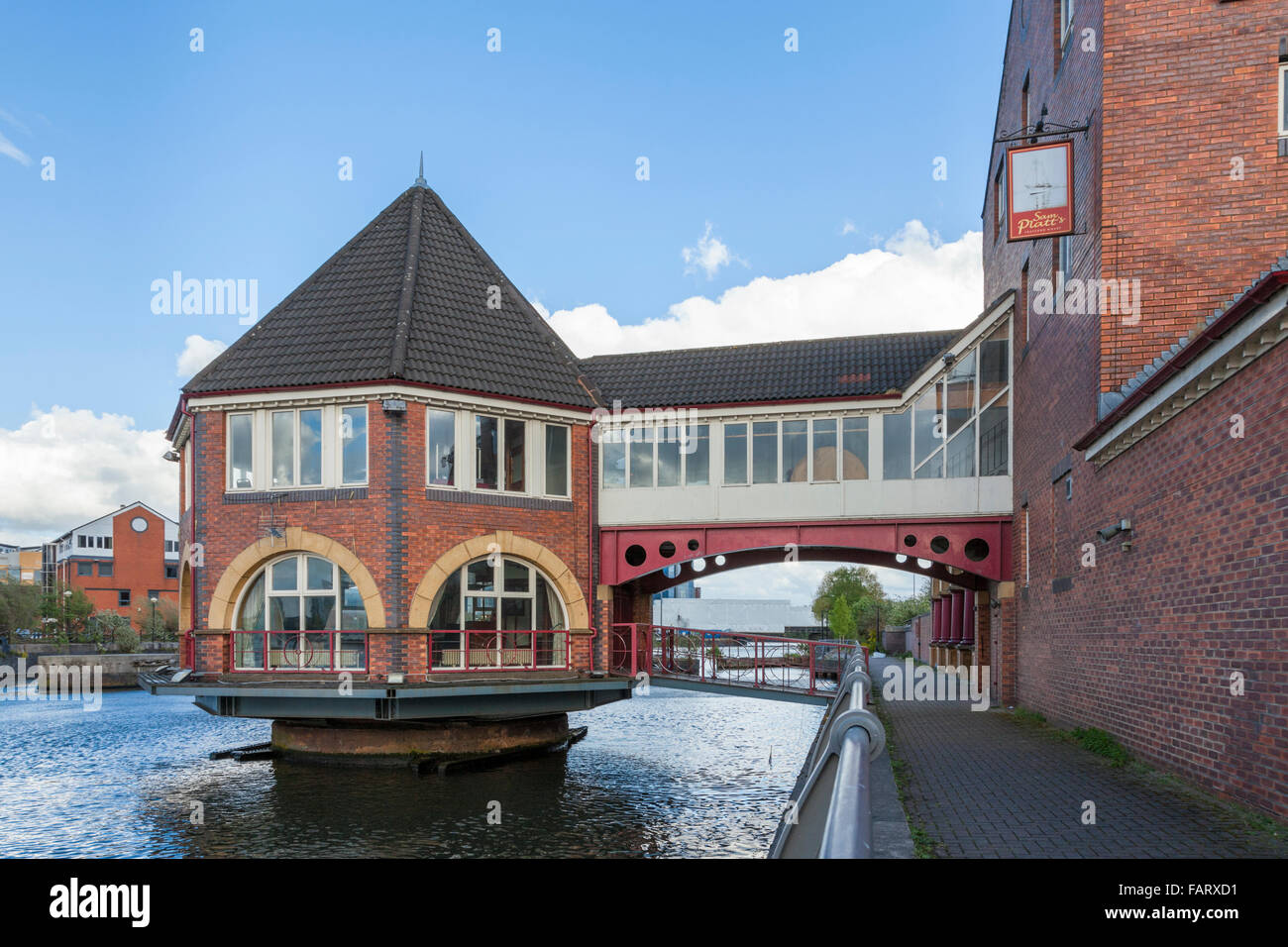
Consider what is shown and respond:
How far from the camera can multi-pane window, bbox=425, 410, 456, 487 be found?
750 inches

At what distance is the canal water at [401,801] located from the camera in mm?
13648

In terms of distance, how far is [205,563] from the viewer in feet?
63.1

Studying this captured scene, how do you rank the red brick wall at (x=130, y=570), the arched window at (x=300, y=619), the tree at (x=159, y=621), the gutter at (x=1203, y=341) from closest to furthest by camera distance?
the gutter at (x=1203, y=341) < the arched window at (x=300, y=619) < the tree at (x=159, y=621) < the red brick wall at (x=130, y=570)

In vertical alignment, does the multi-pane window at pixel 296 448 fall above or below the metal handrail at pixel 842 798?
above

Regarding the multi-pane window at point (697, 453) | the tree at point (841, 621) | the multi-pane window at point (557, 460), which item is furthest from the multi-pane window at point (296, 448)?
the tree at point (841, 621)

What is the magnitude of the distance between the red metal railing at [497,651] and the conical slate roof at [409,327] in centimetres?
469

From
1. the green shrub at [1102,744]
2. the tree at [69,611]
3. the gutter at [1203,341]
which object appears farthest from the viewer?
the tree at [69,611]

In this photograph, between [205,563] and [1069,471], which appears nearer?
[1069,471]

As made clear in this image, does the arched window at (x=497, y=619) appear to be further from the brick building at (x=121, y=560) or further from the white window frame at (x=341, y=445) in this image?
the brick building at (x=121, y=560)

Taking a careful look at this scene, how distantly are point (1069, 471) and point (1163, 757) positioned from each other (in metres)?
5.49

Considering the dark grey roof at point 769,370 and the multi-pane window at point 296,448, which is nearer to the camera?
the multi-pane window at point 296,448

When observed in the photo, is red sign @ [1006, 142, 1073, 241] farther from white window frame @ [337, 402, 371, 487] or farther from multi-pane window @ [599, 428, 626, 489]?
white window frame @ [337, 402, 371, 487]
